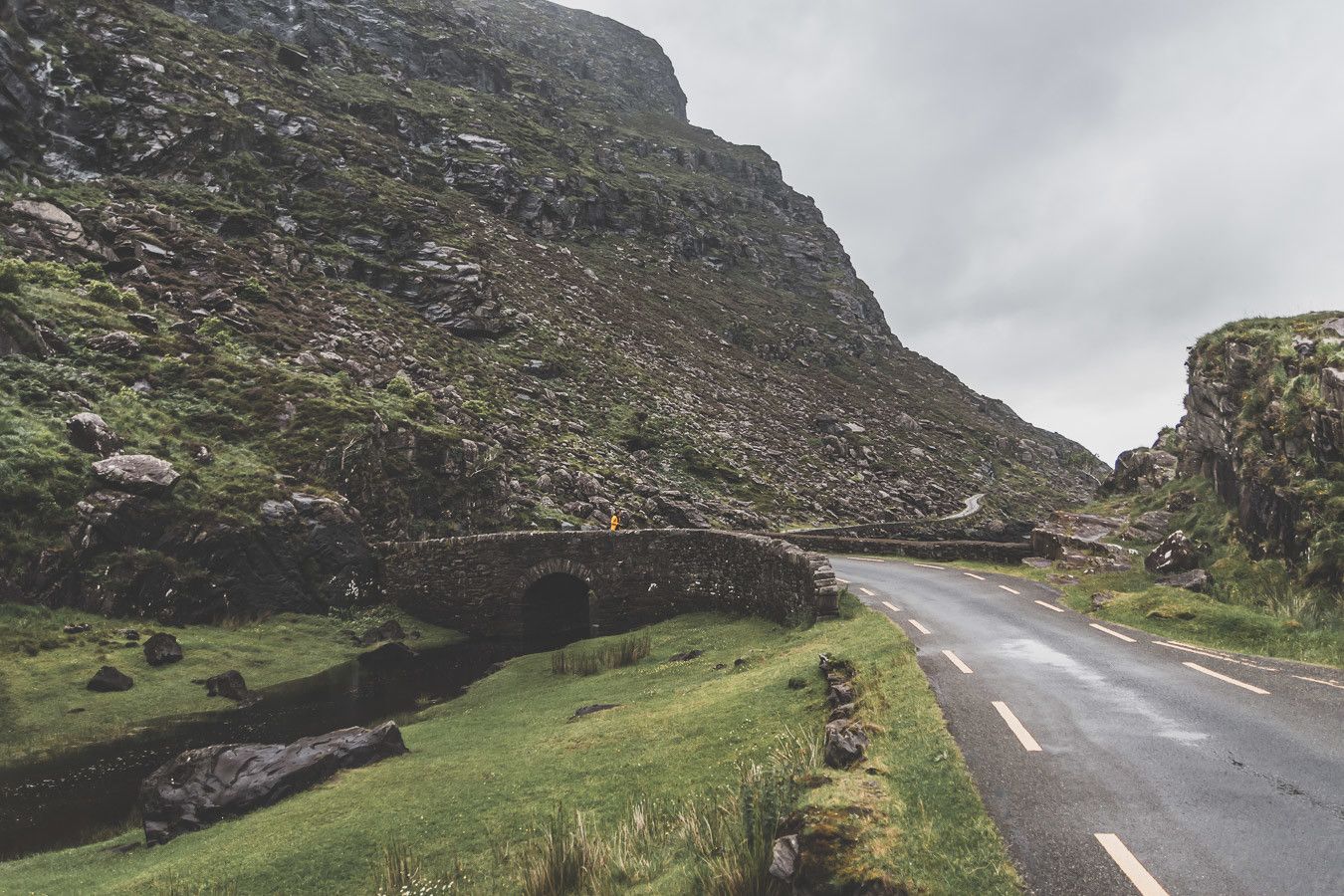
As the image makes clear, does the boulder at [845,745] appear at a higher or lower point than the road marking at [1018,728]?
lower

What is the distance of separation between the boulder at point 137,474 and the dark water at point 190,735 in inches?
371

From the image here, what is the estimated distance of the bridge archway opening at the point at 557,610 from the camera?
30078mm

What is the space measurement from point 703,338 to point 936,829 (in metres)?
81.4

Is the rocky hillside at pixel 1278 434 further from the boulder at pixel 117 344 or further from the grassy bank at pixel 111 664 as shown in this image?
the boulder at pixel 117 344

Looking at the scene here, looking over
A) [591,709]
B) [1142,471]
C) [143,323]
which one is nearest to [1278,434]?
[591,709]

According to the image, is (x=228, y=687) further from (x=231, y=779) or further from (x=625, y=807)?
(x=625, y=807)

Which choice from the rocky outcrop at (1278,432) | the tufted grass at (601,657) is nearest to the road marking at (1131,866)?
the rocky outcrop at (1278,432)

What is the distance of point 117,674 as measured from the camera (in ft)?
61.6

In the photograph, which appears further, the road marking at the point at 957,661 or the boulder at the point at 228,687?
the boulder at the point at 228,687

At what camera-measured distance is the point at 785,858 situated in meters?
6.08

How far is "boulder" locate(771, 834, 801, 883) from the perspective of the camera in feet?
Answer: 19.6

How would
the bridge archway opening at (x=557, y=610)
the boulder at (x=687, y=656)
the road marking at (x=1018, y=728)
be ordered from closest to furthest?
the road marking at (x=1018, y=728)
the boulder at (x=687, y=656)
the bridge archway opening at (x=557, y=610)

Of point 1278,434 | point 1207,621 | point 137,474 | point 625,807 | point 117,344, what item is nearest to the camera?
point 625,807

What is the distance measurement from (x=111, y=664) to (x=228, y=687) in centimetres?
349
